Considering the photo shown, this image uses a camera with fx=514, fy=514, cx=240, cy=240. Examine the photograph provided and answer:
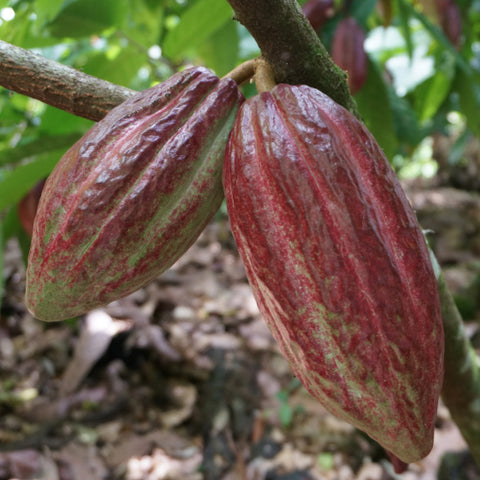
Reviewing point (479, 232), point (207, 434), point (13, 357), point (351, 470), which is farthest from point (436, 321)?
point (479, 232)

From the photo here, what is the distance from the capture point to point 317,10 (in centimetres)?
138

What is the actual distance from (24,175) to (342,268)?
670 millimetres

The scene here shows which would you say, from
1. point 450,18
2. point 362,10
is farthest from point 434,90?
point 362,10

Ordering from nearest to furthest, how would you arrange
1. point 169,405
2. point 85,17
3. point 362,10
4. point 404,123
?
point 85,17 < point 362,10 < point 404,123 < point 169,405

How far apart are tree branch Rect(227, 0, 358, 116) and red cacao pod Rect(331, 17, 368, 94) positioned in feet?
2.44

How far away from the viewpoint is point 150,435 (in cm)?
184

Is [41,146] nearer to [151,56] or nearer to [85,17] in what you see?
[85,17]

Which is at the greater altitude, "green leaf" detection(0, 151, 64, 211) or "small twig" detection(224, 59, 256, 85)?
"green leaf" detection(0, 151, 64, 211)

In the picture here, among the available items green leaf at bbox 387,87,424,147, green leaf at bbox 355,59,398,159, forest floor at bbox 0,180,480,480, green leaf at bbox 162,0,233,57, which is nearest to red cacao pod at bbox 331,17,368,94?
green leaf at bbox 355,59,398,159

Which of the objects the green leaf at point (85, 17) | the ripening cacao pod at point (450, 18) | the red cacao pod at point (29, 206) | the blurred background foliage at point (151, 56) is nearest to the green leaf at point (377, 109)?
the blurred background foliage at point (151, 56)

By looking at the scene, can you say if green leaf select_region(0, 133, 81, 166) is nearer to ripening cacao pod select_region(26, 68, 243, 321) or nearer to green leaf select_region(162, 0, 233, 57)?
green leaf select_region(162, 0, 233, 57)

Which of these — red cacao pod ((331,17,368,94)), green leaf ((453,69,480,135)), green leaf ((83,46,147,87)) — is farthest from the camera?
green leaf ((453,69,480,135))

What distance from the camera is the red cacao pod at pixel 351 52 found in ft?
4.14

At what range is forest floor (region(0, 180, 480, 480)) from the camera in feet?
5.45
